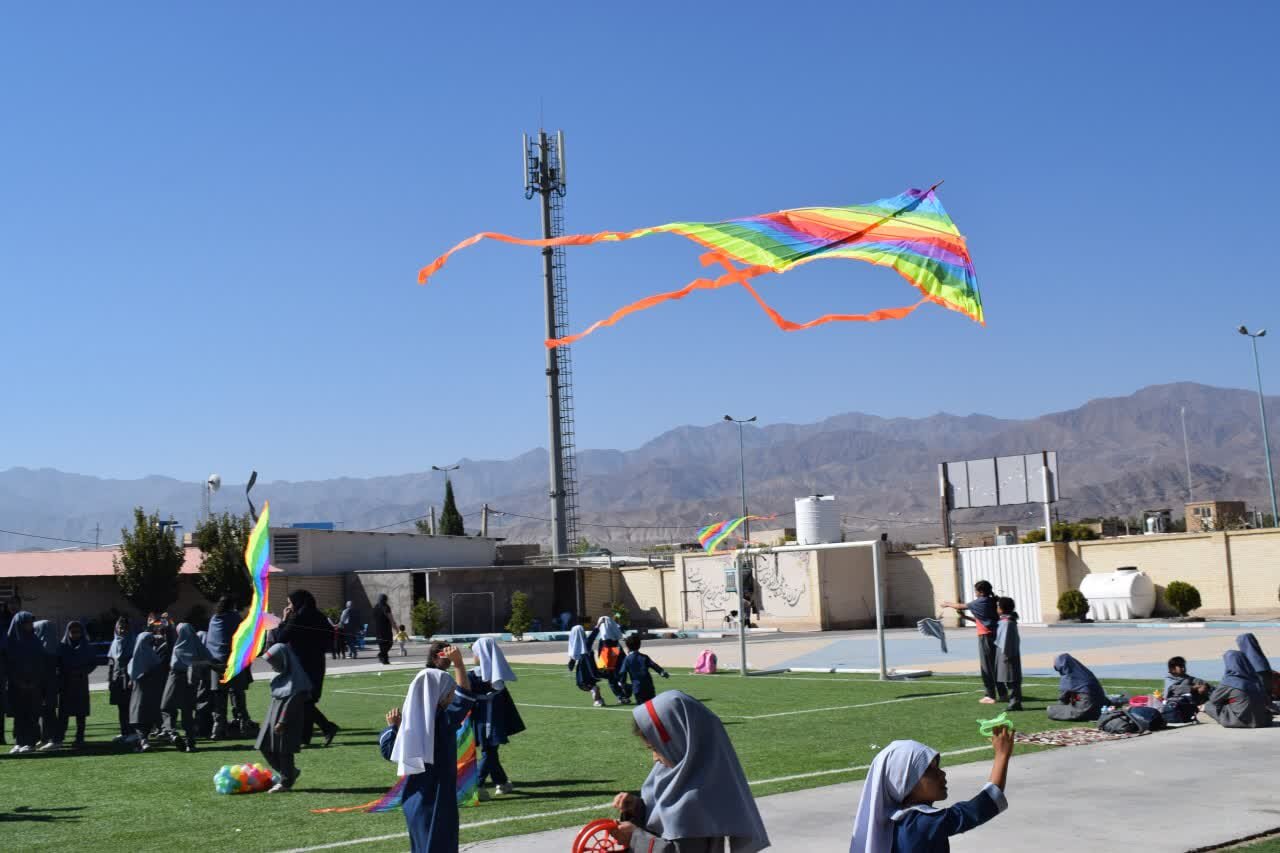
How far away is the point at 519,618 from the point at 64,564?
20448 mm

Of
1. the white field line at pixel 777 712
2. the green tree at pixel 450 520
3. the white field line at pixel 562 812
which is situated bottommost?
the white field line at pixel 562 812

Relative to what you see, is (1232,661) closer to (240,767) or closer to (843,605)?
(240,767)

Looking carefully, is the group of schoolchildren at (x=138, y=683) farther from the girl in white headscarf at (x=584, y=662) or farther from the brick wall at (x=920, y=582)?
the brick wall at (x=920, y=582)

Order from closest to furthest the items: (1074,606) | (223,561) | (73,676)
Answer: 1. (73,676)
2. (1074,606)
3. (223,561)

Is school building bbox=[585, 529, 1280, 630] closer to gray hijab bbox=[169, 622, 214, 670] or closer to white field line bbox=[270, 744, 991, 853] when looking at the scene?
gray hijab bbox=[169, 622, 214, 670]

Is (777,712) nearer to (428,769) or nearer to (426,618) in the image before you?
(428,769)

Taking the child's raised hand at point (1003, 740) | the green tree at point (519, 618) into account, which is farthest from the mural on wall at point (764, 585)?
the child's raised hand at point (1003, 740)

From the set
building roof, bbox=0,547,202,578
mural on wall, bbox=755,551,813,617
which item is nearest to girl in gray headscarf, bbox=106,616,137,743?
mural on wall, bbox=755,551,813,617

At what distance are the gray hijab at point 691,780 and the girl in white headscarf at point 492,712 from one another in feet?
19.5

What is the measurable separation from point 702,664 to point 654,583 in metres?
26.1

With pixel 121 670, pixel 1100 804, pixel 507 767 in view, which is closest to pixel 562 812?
→ pixel 507 767

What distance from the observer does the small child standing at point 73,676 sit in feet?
56.0

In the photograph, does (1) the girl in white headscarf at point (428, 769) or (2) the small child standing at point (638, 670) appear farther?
(2) the small child standing at point (638, 670)

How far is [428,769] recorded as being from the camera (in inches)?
316
